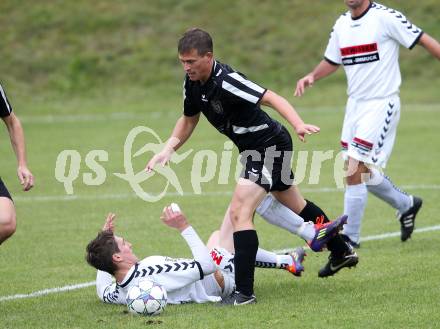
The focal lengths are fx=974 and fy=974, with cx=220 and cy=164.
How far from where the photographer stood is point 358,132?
30.8ft

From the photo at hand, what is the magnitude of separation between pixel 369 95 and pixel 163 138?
10101 mm

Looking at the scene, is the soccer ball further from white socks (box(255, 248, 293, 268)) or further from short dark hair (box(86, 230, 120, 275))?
white socks (box(255, 248, 293, 268))

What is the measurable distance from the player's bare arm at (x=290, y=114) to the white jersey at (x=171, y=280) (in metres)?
1.22

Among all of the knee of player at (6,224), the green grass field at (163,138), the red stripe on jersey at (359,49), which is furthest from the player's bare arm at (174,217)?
the red stripe on jersey at (359,49)

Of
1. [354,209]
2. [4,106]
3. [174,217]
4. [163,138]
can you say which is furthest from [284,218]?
[163,138]

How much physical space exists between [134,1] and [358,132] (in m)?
24.0

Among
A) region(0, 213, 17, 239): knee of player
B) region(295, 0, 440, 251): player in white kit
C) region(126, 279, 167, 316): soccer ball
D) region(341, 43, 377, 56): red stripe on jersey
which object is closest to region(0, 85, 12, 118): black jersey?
region(0, 213, 17, 239): knee of player

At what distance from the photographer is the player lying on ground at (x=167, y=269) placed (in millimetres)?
6895

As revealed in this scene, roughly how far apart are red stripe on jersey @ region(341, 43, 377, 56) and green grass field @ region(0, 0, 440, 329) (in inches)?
73.5

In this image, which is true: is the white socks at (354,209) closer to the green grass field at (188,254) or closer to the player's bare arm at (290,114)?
the green grass field at (188,254)

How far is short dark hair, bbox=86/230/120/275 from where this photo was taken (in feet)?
22.6

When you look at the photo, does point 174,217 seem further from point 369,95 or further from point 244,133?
point 369,95

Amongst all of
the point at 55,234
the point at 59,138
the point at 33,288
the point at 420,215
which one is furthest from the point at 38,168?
the point at 33,288

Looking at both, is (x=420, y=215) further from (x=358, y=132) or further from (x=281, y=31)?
(x=281, y=31)
